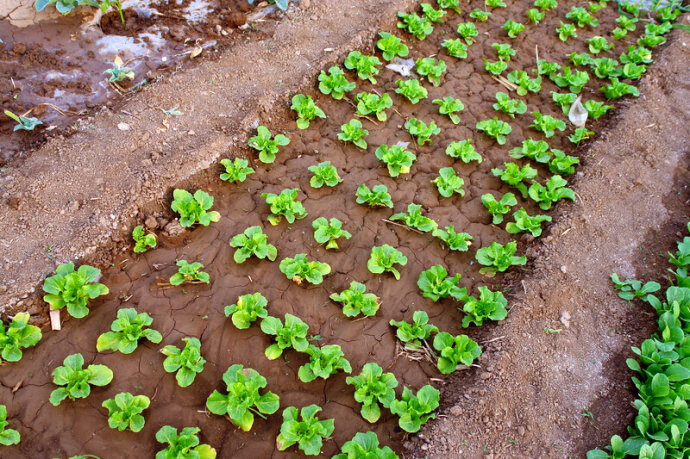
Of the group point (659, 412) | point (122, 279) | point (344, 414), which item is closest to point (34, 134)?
point (122, 279)

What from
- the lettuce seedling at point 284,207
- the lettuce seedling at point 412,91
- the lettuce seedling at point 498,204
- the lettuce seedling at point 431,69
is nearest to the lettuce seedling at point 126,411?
the lettuce seedling at point 284,207

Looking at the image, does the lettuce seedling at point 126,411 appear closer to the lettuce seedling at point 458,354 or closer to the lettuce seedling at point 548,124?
the lettuce seedling at point 458,354

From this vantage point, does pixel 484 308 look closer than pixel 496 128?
Yes

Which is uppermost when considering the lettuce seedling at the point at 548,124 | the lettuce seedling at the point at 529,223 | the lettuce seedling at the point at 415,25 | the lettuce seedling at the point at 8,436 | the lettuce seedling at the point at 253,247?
the lettuce seedling at the point at 415,25

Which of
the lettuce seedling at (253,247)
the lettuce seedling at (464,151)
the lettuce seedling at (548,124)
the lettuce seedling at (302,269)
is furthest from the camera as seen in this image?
the lettuce seedling at (548,124)

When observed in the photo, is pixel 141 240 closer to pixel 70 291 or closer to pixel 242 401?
pixel 70 291

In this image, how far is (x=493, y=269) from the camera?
429cm

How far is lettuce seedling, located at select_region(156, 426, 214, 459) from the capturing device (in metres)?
3.02

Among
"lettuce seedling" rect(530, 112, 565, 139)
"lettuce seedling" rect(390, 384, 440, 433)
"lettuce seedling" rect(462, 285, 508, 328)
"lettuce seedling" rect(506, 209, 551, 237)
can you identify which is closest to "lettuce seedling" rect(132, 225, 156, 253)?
"lettuce seedling" rect(390, 384, 440, 433)

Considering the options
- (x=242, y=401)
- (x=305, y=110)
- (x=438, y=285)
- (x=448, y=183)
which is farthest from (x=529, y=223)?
(x=242, y=401)

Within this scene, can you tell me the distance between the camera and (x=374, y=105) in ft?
18.2

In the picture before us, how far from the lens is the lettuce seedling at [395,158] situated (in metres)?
4.93

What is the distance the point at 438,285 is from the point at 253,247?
163 centimetres

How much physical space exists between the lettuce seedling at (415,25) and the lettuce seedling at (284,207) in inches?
141
